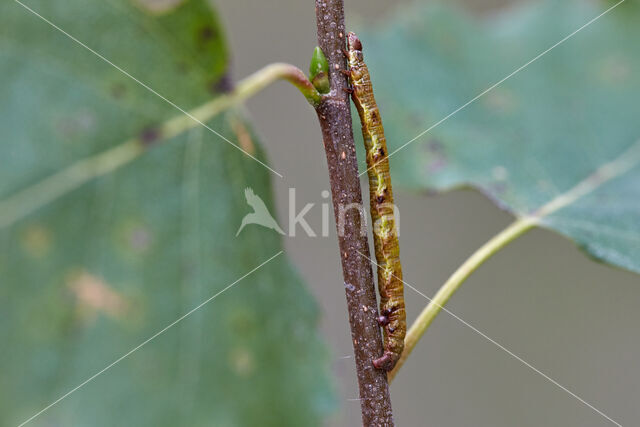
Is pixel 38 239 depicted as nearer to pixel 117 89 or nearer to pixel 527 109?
pixel 117 89

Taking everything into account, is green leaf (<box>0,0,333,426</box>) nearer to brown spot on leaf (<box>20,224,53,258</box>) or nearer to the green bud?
brown spot on leaf (<box>20,224,53,258</box>)

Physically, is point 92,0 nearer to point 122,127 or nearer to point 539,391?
point 122,127

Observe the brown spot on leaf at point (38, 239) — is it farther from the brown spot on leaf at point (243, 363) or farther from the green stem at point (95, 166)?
the brown spot on leaf at point (243, 363)

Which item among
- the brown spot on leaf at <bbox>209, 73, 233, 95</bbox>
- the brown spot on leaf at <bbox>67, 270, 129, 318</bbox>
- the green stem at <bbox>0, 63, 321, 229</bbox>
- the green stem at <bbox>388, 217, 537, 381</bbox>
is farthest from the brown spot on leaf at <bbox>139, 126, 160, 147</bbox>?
the green stem at <bbox>388, 217, 537, 381</bbox>

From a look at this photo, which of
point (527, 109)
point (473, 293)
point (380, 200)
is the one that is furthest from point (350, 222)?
point (473, 293)

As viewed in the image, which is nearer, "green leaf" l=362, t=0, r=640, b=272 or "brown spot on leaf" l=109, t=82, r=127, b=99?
"brown spot on leaf" l=109, t=82, r=127, b=99

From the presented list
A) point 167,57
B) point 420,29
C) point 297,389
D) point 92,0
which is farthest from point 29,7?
point 420,29
